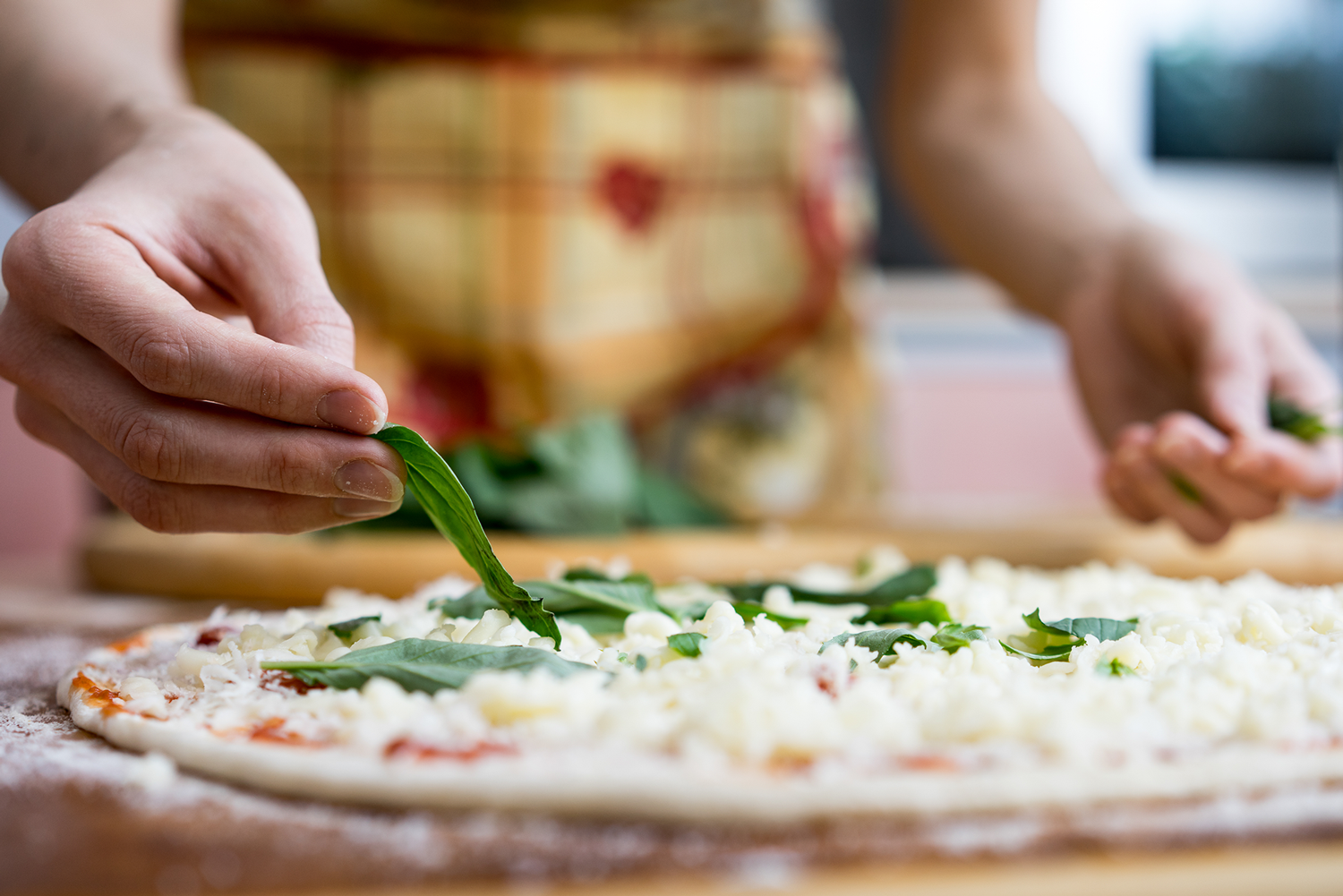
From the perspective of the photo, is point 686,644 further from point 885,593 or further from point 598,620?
point 885,593

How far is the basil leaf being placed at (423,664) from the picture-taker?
513 millimetres

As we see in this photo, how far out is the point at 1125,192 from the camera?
2410 mm

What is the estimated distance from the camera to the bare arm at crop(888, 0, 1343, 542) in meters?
1.00

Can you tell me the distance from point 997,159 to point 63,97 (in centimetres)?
104

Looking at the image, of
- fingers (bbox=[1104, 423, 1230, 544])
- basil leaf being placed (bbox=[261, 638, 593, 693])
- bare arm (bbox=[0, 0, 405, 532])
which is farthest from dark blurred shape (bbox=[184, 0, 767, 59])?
basil leaf being placed (bbox=[261, 638, 593, 693])

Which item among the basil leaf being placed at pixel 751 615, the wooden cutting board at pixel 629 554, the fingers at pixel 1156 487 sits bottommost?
the wooden cutting board at pixel 629 554

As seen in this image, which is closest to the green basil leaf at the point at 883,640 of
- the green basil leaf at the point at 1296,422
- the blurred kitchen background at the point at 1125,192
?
the green basil leaf at the point at 1296,422

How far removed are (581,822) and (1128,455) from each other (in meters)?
0.77

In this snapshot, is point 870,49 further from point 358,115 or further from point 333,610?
point 333,610

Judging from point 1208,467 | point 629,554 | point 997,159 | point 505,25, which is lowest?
point 629,554

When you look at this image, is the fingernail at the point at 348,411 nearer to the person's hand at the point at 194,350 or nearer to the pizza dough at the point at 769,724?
the person's hand at the point at 194,350

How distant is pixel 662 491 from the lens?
1293 mm

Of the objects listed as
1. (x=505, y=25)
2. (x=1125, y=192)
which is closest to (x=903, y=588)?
(x=505, y=25)

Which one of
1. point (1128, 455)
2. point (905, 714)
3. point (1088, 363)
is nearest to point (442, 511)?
point (905, 714)
